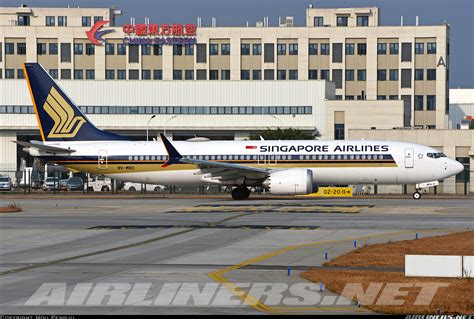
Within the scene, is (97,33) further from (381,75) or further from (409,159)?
(409,159)

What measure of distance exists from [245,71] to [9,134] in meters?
41.5

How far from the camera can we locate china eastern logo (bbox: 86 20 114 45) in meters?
141

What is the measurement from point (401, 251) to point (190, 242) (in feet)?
26.6

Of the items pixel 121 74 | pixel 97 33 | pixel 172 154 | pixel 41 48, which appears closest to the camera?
pixel 172 154

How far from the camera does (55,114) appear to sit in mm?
66438

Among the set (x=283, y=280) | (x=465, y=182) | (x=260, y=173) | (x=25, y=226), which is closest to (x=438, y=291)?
(x=283, y=280)

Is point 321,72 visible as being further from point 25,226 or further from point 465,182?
point 25,226

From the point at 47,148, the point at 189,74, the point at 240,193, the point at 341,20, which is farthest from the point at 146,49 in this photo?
the point at 240,193

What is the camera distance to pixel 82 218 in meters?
46.3

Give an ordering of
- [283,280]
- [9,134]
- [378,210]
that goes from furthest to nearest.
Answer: [9,134]
[378,210]
[283,280]

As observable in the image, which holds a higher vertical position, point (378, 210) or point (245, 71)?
point (245, 71)

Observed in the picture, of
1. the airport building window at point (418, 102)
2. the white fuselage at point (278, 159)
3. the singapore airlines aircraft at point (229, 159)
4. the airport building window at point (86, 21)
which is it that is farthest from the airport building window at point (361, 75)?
the white fuselage at point (278, 159)

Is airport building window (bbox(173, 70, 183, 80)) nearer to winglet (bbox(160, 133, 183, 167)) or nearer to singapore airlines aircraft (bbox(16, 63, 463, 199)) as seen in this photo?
singapore airlines aircraft (bbox(16, 63, 463, 199))

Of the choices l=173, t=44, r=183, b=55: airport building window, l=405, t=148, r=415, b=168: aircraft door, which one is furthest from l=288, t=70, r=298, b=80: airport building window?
l=405, t=148, r=415, b=168: aircraft door
